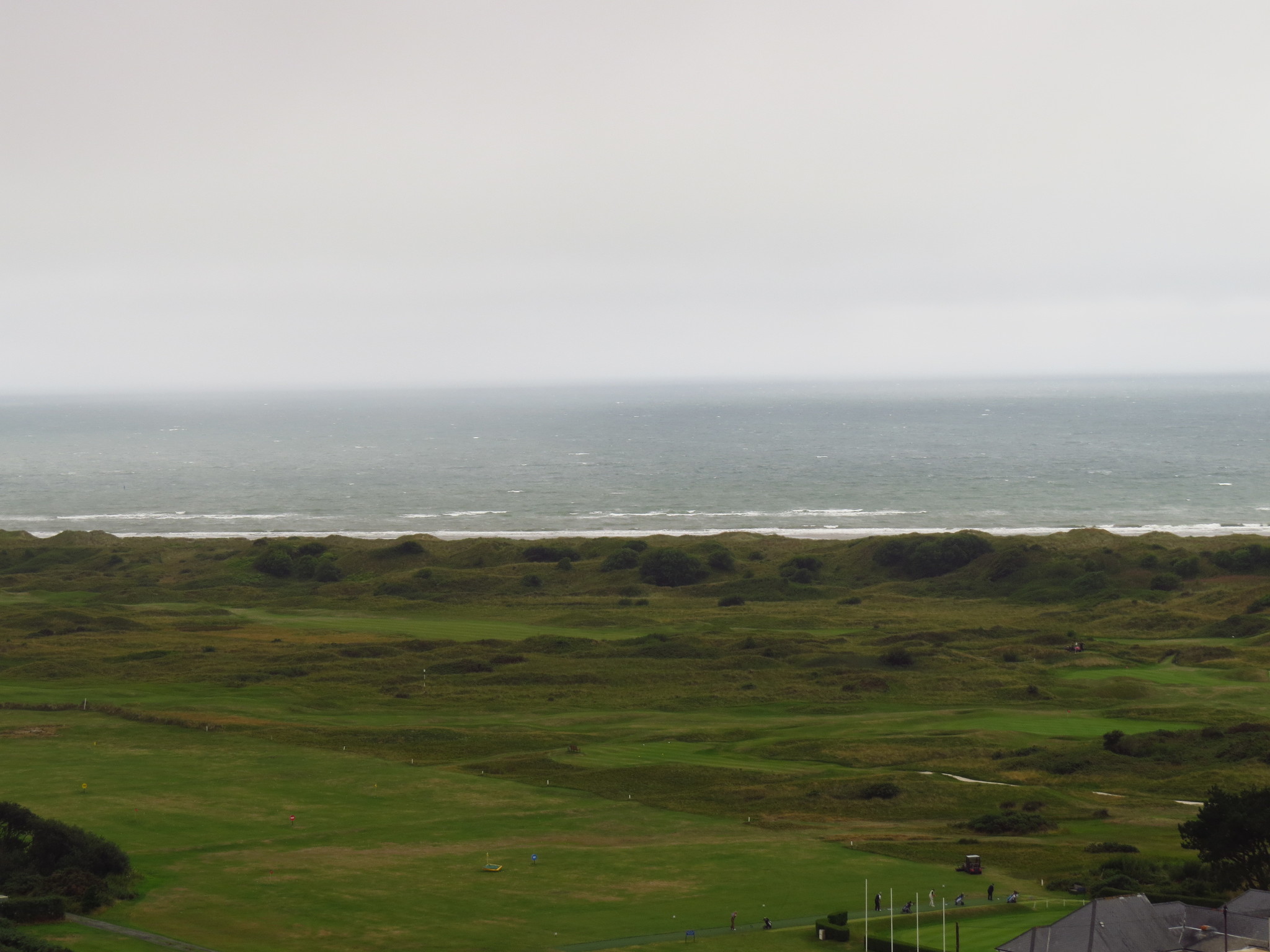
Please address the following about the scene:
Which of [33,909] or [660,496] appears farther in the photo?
[660,496]

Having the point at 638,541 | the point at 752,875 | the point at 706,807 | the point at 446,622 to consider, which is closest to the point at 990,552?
the point at 638,541

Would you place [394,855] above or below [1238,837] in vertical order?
below

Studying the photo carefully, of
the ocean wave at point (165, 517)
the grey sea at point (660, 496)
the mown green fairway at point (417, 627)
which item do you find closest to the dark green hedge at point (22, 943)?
the mown green fairway at point (417, 627)

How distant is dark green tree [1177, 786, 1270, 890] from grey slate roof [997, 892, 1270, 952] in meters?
4.24

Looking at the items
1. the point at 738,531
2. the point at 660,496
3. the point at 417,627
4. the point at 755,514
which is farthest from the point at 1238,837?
the point at 660,496

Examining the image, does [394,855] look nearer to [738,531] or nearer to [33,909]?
[33,909]

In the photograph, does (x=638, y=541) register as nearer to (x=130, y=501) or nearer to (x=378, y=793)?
(x=378, y=793)

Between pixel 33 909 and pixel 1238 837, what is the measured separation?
3007 cm

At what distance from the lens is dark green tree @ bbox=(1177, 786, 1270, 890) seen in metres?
30.2

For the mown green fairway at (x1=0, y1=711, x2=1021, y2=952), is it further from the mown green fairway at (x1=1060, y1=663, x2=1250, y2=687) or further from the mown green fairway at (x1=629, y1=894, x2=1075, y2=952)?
the mown green fairway at (x1=1060, y1=663, x2=1250, y2=687)

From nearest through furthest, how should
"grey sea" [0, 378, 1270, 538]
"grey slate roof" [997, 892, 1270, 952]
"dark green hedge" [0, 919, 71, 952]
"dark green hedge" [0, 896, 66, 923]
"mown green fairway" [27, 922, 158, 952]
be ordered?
"grey slate roof" [997, 892, 1270, 952] < "dark green hedge" [0, 919, 71, 952] < "mown green fairway" [27, 922, 158, 952] < "dark green hedge" [0, 896, 66, 923] < "grey sea" [0, 378, 1270, 538]

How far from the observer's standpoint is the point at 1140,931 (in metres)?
25.4

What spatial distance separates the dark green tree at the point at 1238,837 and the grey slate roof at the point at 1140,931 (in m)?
4.24

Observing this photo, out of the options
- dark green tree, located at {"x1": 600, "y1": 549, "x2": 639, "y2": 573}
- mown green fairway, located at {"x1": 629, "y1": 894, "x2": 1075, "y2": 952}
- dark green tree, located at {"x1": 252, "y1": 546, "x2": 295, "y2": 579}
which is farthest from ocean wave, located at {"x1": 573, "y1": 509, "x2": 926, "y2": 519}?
mown green fairway, located at {"x1": 629, "y1": 894, "x2": 1075, "y2": 952}
